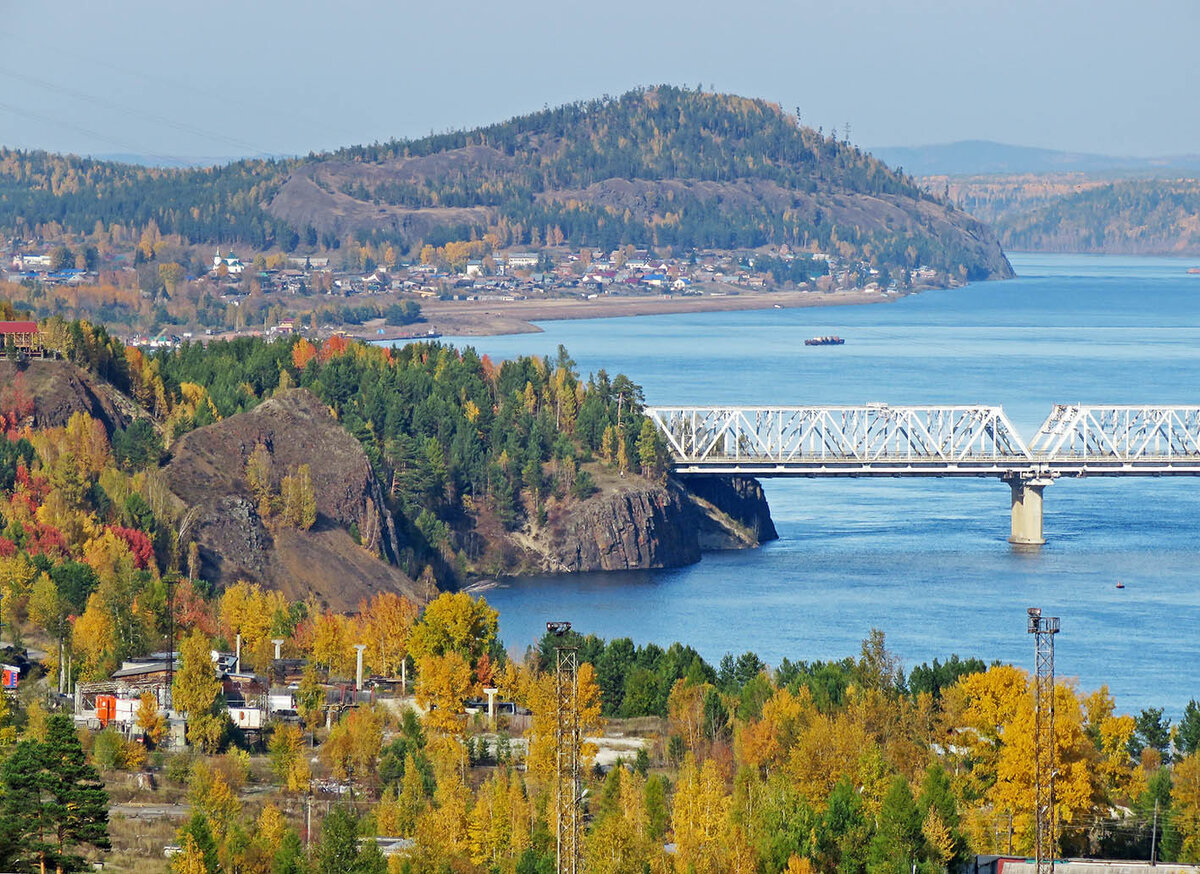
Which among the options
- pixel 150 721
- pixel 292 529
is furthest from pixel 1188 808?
pixel 292 529

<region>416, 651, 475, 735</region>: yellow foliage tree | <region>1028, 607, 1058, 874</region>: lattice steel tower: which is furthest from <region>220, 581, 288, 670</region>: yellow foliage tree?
<region>1028, 607, 1058, 874</region>: lattice steel tower

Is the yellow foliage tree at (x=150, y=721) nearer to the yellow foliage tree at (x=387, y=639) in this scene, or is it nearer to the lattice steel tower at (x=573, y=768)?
the yellow foliage tree at (x=387, y=639)

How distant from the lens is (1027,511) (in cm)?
8462

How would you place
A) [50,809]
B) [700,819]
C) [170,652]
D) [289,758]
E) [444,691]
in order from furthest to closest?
1. [170,652]
2. [444,691]
3. [289,758]
4. [700,819]
5. [50,809]

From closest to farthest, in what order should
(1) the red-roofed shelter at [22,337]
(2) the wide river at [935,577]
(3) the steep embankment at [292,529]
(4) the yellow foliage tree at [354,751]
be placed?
(4) the yellow foliage tree at [354,751] < (2) the wide river at [935,577] < (3) the steep embankment at [292,529] < (1) the red-roofed shelter at [22,337]

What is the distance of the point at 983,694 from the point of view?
150 ft

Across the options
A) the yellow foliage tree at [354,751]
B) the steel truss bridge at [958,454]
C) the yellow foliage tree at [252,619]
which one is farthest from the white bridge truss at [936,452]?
the yellow foliage tree at [354,751]

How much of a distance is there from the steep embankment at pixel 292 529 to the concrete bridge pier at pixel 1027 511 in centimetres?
2186

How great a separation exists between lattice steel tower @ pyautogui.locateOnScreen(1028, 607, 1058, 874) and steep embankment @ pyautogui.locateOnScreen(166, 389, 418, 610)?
34945 millimetres

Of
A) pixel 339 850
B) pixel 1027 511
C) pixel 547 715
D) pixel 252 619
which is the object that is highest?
pixel 1027 511

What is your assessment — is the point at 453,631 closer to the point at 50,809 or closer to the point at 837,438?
the point at 50,809

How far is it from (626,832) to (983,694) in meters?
10.4

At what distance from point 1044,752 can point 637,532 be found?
44.7 m

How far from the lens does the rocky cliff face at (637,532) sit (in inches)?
3334
